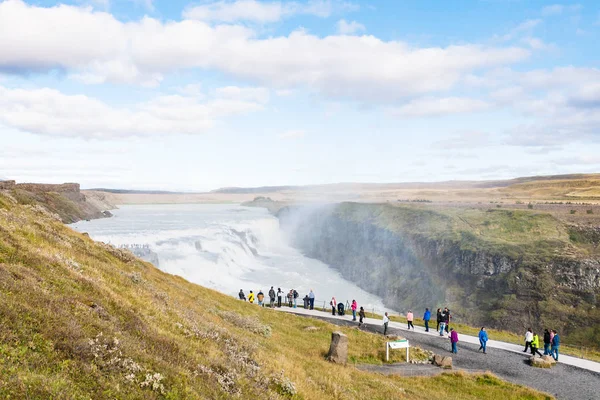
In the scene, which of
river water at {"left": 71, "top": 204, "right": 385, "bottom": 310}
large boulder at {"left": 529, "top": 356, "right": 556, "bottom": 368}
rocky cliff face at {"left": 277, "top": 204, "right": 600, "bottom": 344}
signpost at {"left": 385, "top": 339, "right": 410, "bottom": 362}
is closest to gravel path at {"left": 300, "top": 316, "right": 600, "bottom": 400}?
large boulder at {"left": 529, "top": 356, "right": 556, "bottom": 368}

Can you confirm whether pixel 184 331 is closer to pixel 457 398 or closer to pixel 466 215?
pixel 457 398

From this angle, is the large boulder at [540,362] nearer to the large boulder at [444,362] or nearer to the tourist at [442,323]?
the large boulder at [444,362]

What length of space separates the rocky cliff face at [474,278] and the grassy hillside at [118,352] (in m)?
30.6

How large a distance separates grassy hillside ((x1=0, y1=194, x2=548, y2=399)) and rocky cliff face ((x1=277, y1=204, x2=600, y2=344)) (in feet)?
100

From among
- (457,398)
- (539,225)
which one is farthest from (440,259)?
(457,398)

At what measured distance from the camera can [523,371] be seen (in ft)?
74.7

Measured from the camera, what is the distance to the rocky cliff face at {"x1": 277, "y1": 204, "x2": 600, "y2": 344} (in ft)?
147

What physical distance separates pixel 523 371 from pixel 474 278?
3277 centimetres

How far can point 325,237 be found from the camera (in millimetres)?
104938

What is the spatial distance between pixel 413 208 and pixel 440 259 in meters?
26.5

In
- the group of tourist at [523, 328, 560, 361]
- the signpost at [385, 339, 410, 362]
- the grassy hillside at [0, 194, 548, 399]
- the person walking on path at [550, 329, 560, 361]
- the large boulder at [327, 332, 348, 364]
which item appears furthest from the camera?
the group of tourist at [523, 328, 560, 361]

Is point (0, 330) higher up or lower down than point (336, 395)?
higher up

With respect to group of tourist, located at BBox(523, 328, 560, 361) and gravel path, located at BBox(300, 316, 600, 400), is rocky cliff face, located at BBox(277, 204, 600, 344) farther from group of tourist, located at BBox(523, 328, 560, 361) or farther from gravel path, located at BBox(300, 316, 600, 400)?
gravel path, located at BBox(300, 316, 600, 400)

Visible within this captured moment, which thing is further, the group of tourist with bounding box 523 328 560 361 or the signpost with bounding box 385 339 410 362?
the group of tourist with bounding box 523 328 560 361
